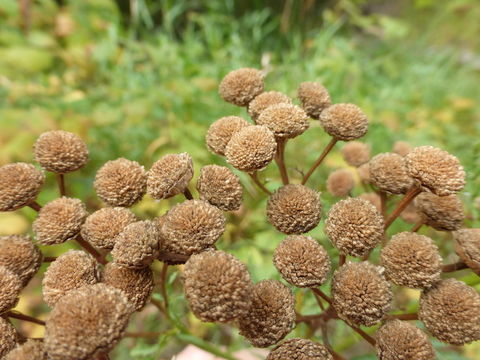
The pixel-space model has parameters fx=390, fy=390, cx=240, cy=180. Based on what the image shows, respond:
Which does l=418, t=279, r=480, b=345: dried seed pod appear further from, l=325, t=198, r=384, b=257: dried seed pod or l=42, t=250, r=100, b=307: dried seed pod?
l=42, t=250, r=100, b=307: dried seed pod

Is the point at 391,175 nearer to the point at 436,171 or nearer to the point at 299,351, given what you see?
the point at 436,171

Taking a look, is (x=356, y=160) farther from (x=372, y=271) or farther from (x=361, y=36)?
(x=361, y=36)

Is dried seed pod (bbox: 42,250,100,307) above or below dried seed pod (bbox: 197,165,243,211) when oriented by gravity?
below

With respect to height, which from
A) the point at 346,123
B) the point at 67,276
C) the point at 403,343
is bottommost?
the point at 403,343

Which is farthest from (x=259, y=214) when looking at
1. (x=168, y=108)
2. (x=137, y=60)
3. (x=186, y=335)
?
(x=137, y=60)

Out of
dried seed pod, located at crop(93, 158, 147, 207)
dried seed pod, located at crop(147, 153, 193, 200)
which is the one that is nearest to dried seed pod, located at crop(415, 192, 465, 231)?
dried seed pod, located at crop(147, 153, 193, 200)

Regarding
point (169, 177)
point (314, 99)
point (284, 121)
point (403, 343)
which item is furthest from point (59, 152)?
point (403, 343)
